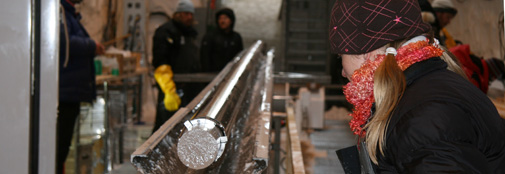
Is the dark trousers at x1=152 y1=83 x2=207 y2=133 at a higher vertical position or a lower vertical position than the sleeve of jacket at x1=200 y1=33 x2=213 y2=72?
lower

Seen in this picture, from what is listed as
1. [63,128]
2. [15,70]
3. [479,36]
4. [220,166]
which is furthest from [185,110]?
[63,128]

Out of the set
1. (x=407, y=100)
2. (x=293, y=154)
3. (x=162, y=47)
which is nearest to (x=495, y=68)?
(x=293, y=154)

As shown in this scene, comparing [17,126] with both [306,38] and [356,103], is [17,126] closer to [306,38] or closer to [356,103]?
[356,103]

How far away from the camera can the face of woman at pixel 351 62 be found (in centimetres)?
100

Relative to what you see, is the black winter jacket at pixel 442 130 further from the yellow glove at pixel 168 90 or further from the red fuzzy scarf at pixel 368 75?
the yellow glove at pixel 168 90

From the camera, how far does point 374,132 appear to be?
89cm

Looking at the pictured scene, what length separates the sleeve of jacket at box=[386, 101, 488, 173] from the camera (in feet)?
2.55

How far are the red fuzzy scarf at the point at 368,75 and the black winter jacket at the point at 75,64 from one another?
2.34 m

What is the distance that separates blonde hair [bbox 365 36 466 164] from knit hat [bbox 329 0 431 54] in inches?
1.4

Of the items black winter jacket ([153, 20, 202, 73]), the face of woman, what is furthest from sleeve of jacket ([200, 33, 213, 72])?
→ the face of woman

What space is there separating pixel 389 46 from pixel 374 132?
16cm

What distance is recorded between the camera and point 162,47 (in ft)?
14.9

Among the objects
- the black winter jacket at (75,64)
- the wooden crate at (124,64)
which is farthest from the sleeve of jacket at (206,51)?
the black winter jacket at (75,64)

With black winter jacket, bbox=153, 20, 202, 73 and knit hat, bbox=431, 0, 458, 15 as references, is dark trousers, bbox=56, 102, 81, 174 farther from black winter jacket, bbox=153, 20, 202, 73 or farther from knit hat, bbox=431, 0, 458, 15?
knit hat, bbox=431, 0, 458, 15
